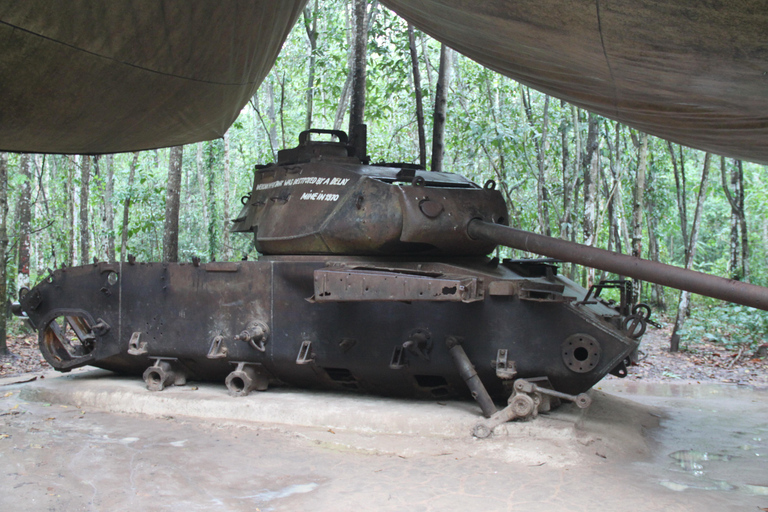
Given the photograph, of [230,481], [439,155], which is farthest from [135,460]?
[439,155]

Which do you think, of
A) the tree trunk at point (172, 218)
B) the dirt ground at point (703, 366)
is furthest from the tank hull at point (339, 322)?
the dirt ground at point (703, 366)

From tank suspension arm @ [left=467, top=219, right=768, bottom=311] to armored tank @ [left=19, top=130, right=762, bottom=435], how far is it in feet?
0.11

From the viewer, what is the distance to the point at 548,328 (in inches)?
235

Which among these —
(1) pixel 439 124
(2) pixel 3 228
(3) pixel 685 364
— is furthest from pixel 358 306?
(3) pixel 685 364

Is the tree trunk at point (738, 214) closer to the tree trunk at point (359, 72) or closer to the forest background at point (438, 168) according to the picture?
the forest background at point (438, 168)

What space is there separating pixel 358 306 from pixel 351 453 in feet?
4.76

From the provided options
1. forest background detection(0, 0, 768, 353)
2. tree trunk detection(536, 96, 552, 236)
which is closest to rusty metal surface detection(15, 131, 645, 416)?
forest background detection(0, 0, 768, 353)

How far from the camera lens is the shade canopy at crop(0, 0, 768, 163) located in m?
3.23

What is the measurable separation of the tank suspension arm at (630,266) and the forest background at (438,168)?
342 centimetres

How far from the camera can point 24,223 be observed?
40.4ft

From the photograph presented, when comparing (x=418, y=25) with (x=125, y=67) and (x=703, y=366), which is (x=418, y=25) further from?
(x=703, y=366)

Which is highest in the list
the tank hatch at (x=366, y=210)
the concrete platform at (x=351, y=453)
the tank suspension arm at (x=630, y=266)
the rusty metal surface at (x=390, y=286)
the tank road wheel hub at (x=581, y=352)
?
the tank hatch at (x=366, y=210)

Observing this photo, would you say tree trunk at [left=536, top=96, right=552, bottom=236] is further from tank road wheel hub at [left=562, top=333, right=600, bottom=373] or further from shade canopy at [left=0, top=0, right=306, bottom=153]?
shade canopy at [left=0, top=0, right=306, bottom=153]

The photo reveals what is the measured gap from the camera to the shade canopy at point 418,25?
3.23m
